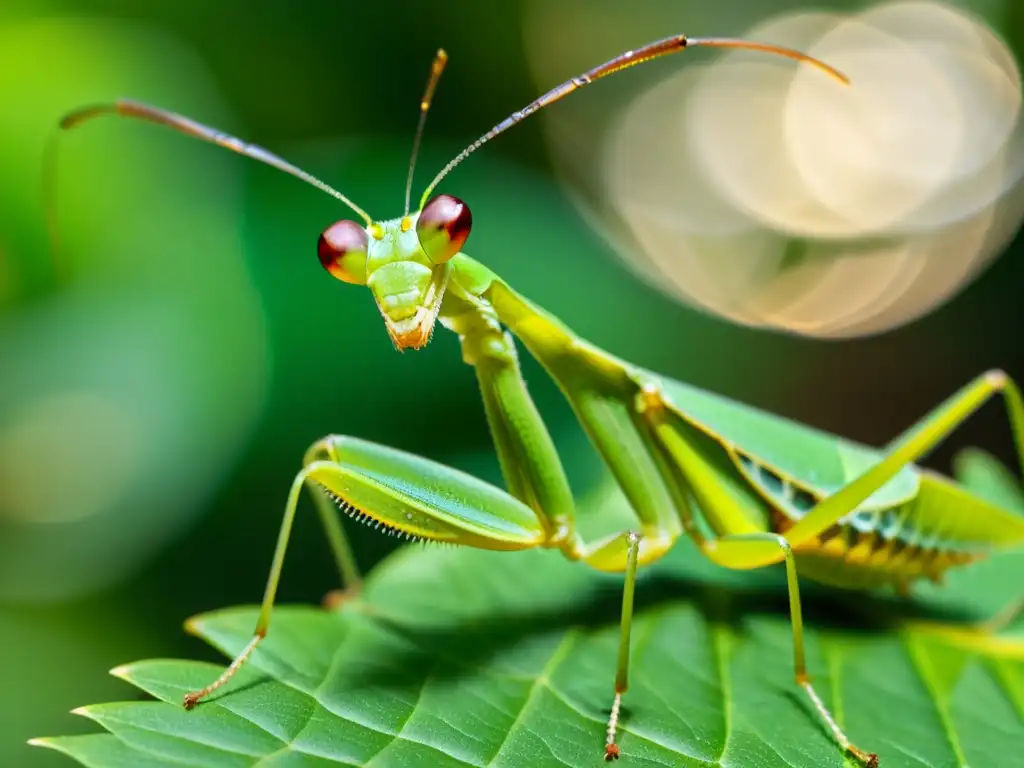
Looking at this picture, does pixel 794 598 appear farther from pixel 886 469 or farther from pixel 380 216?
pixel 380 216

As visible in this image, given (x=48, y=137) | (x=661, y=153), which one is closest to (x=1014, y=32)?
(x=661, y=153)

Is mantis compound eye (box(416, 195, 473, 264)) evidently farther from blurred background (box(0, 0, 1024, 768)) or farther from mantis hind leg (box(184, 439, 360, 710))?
blurred background (box(0, 0, 1024, 768))

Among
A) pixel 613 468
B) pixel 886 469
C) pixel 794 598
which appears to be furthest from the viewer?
pixel 613 468

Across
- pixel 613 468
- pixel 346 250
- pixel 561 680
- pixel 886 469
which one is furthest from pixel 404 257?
pixel 886 469

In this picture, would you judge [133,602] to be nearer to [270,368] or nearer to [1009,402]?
[270,368]

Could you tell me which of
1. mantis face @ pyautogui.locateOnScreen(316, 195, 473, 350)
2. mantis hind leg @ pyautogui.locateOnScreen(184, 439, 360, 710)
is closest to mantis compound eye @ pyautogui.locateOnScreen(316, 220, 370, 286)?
mantis face @ pyautogui.locateOnScreen(316, 195, 473, 350)

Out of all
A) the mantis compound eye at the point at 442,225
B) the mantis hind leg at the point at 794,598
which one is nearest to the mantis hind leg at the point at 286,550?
the mantis compound eye at the point at 442,225

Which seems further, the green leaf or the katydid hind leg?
the katydid hind leg
